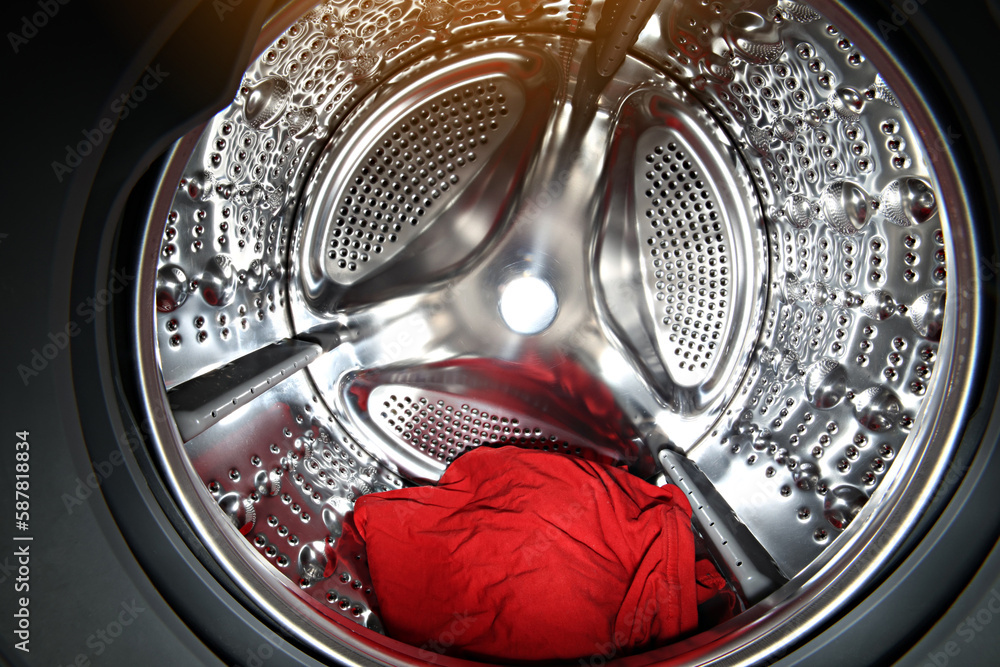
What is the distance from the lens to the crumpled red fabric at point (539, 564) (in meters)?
0.77

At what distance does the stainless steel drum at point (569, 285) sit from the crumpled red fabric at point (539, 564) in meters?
0.05

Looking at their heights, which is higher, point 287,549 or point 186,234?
point 186,234

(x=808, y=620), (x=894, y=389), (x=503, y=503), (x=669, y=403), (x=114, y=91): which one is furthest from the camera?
(x=669, y=403)

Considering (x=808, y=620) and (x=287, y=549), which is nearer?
(x=808, y=620)

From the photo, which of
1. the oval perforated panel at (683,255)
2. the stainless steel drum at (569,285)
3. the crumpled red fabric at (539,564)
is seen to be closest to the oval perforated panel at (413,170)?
the stainless steel drum at (569,285)

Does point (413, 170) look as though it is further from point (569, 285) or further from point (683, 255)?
point (683, 255)

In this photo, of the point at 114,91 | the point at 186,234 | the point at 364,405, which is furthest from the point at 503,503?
the point at 114,91

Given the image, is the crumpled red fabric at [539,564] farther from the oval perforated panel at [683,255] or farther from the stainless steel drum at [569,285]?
the oval perforated panel at [683,255]

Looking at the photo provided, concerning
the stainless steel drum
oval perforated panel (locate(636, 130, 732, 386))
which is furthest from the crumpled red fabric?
oval perforated panel (locate(636, 130, 732, 386))

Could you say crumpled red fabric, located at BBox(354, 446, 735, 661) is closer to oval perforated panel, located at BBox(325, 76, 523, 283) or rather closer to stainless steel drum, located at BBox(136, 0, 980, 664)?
stainless steel drum, located at BBox(136, 0, 980, 664)

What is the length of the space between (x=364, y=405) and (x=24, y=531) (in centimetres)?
62

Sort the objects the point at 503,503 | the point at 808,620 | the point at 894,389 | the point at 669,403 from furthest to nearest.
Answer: the point at 669,403, the point at 503,503, the point at 894,389, the point at 808,620

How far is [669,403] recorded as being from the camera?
1.03 meters

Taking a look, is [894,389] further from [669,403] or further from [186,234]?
[186,234]
